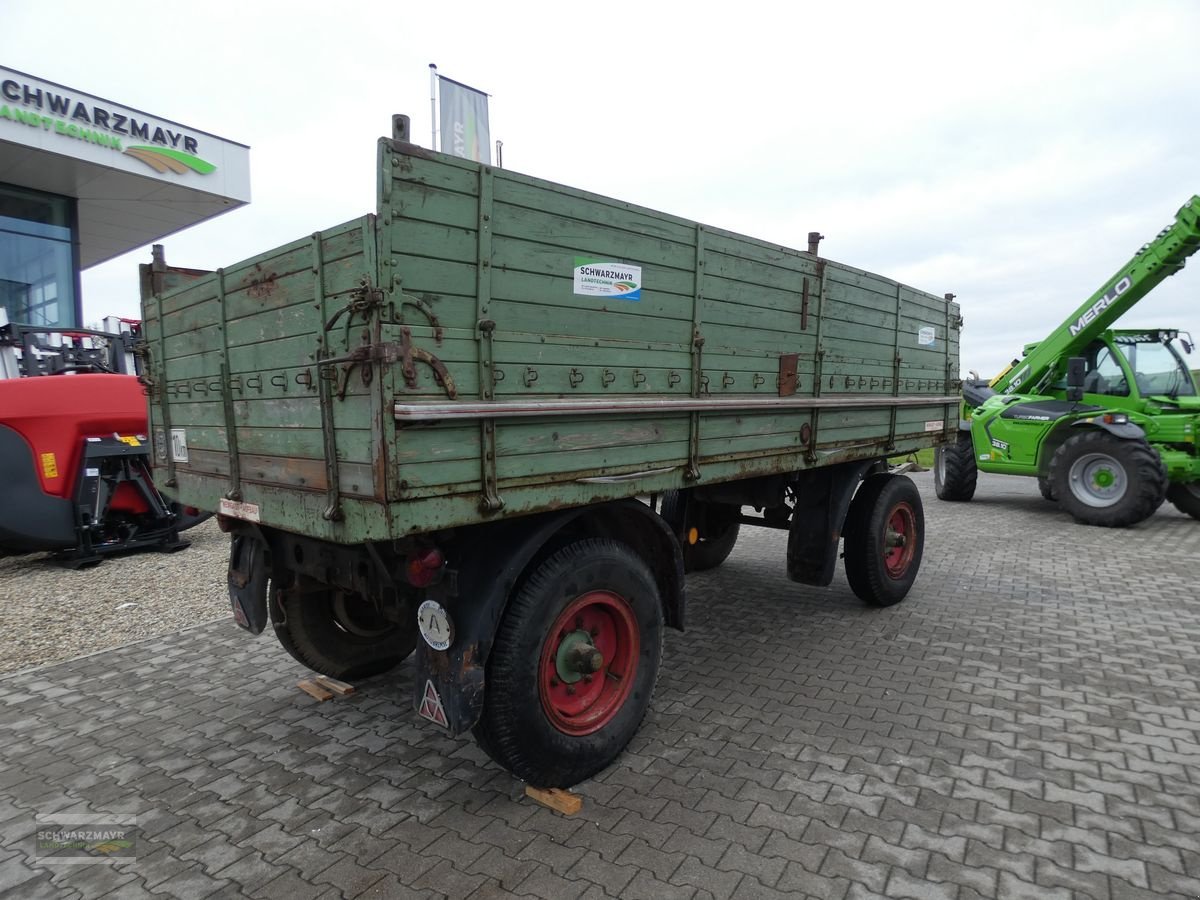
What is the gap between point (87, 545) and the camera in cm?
674

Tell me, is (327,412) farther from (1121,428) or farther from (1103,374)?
(1103,374)

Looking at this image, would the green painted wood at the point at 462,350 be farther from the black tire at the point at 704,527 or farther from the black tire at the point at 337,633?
the black tire at the point at 704,527

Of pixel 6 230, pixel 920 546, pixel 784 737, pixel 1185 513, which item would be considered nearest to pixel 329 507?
pixel 784 737

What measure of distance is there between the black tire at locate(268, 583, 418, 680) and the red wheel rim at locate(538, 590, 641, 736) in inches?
41.4

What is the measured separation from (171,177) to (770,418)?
48.4 feet

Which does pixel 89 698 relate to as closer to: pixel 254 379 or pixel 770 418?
pixel 254 379

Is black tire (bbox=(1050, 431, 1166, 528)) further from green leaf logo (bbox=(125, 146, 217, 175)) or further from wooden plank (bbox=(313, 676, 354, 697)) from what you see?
green leaf logo (bbox=(125, 146, 217, 175))

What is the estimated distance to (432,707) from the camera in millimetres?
2746

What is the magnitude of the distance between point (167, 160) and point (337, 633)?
13.9 m

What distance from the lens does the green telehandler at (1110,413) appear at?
8844 millimetres

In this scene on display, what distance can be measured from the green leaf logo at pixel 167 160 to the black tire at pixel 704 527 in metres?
13.7

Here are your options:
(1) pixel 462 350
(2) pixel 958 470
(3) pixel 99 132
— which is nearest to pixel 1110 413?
(2) pixel 958 470

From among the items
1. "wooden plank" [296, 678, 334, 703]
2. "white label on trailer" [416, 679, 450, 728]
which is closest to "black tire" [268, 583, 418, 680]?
"wooden plank" [296, 678, 334, 703]

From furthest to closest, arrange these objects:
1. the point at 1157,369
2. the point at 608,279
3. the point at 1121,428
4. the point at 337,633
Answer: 1. the point at 1157,369
2. the point at 1121,428
3. the point at 337,633
4. the point at 608,279
